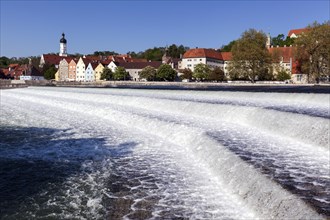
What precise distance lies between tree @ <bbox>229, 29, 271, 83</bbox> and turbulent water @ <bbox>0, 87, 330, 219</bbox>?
56.7 metres

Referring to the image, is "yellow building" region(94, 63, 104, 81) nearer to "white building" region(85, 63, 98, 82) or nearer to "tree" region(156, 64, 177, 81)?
"white building" region(85, 63, 98, 82)

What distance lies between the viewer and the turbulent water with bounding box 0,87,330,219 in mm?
7562

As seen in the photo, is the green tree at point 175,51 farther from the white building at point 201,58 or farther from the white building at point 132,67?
the white building at point 132,67

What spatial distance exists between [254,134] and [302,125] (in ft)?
6.19

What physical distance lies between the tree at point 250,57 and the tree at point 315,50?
24.2 feet

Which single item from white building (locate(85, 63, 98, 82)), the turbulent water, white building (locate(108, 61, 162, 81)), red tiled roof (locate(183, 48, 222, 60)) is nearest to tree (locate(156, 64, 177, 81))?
white building (locate(108, 61, 162, 81))

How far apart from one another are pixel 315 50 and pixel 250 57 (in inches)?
476

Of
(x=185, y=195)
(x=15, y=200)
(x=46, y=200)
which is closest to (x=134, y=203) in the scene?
(x=185, y=195)

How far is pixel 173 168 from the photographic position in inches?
434

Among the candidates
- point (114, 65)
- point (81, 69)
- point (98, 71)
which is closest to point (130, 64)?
point (114, 65)

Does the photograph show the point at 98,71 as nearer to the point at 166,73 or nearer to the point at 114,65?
the point at 114,65

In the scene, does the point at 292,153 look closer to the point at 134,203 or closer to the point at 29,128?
the point at 134,203

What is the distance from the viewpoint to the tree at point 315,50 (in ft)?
220

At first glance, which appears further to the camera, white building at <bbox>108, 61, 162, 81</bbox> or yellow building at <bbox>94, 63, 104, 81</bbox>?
yellow building at <bbox>94, 63, 104, 81</bbox>
